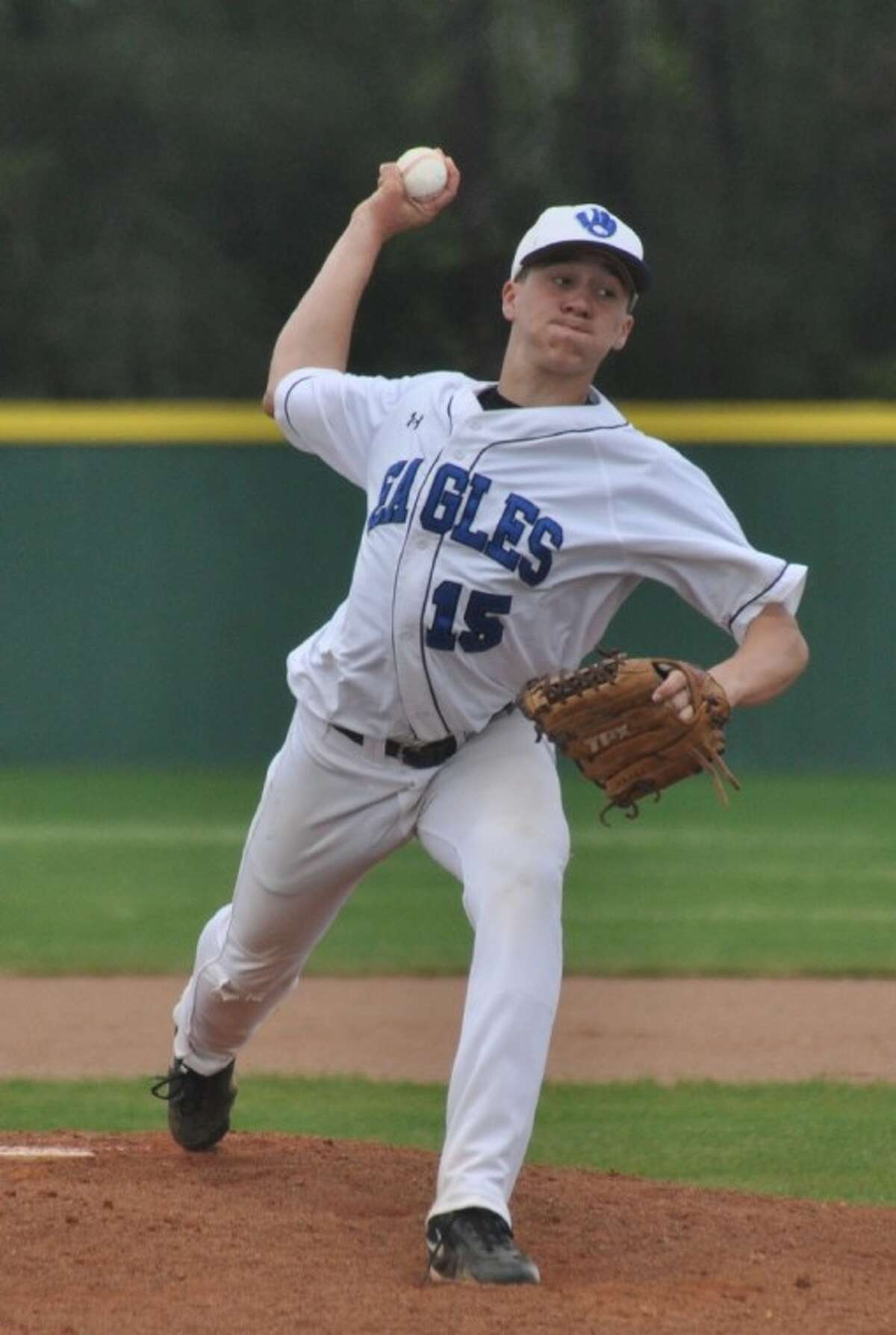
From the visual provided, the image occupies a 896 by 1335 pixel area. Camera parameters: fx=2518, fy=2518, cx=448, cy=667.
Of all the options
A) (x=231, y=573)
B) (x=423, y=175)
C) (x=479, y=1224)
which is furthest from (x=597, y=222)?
(x=231, y=573)

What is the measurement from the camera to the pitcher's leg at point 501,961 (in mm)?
3590

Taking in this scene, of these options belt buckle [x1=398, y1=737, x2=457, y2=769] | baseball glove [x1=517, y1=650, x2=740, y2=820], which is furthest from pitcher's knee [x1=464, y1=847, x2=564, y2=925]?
belt buckle [x1=398, y1=737, x2=457, y2=769]

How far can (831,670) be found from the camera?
12031 mm

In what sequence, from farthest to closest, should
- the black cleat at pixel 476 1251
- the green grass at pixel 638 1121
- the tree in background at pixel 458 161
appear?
the tree in background at pixel 458 161 → the green grass at pixel 638 1121 → the black cleat at pixel 476 1251

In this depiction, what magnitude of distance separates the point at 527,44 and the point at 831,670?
24.1ft

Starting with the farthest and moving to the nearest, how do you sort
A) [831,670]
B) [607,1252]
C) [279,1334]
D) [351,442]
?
[831,670] < [351,442] < [607,1252] < [279,1334]

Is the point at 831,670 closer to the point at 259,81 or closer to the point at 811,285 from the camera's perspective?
the point at 811,285

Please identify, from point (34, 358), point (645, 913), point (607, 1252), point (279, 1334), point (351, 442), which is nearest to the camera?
point (279, 1334)

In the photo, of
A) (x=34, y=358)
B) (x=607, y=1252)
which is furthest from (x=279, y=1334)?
(x=34, y=358)

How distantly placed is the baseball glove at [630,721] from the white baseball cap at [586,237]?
0.62m

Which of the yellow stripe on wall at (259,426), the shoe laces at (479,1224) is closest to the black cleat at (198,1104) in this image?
the shoe laces at (479,1224)

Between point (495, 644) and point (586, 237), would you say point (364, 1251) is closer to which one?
point (495, 644)

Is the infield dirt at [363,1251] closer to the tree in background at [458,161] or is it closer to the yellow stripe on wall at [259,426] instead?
the yellow stripe on wall at [259,426]

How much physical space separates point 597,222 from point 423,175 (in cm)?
49
